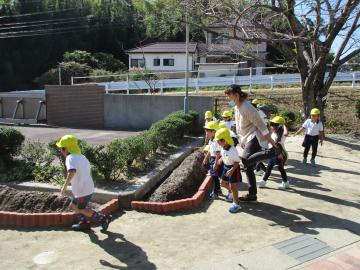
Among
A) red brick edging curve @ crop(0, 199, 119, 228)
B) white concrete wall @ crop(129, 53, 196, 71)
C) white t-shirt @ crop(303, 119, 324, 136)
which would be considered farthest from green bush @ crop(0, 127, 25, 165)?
white concrete wall @ crop(129, 53, 196, 71)

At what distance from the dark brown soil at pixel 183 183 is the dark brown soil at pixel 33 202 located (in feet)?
4.10

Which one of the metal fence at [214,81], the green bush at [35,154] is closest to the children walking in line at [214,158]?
the green bush at [35,154]

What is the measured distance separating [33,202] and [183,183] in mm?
2210

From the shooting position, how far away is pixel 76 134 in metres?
15.4

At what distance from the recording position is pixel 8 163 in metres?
7.43

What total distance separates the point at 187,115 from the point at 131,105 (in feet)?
17.9

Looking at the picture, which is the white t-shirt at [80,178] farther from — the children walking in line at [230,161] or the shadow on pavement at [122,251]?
the children walking in line at [230,161]

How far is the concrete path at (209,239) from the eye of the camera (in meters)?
4.36

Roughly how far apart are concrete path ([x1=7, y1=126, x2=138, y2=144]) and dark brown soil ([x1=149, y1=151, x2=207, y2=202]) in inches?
236

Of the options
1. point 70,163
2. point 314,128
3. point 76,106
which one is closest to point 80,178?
point 70,163

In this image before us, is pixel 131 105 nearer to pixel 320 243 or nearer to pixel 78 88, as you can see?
pixel 78 88

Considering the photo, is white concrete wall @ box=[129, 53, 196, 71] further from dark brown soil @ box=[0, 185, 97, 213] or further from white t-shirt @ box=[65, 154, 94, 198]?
white t-shirt @ box=[65, 154, 94, 198]

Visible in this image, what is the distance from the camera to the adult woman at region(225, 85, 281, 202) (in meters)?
5.69

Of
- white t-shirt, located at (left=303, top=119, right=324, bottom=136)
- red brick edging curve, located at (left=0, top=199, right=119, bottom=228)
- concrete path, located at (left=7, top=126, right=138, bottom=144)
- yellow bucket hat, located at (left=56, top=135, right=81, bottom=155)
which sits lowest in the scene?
concrete path, located at (left=7, top=126, right=138, bottom=144)
